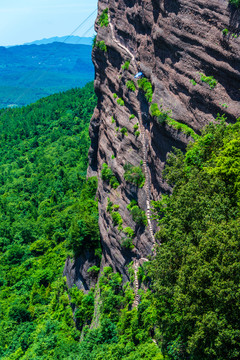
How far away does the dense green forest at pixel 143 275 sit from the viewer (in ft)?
51.3

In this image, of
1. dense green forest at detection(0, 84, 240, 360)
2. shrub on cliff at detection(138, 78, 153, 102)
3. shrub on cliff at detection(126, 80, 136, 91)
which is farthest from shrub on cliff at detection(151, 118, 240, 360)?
shrub on cliff at detection(126, 80, 136, 91)

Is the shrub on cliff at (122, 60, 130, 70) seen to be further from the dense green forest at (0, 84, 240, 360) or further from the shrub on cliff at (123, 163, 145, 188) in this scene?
the dense green forest at (0, 84, 240, 360)

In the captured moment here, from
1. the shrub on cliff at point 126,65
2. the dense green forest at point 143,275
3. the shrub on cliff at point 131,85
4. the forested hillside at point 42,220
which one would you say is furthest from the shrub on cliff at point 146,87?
the forested hillside at point 42,220

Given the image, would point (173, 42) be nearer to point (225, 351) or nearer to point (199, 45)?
point (199, 45)

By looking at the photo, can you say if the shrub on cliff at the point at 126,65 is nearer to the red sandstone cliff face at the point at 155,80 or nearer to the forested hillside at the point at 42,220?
the red sandstone cliff face at the point at 155,80

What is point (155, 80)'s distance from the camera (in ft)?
91.6

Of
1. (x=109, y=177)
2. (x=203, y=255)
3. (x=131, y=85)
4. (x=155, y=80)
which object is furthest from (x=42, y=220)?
(x=203, y=255)

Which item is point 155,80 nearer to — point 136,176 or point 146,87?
point 146,87

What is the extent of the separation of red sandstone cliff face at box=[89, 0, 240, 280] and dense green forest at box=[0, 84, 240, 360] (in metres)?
1.70

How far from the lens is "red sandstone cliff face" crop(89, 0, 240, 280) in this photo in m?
22.2

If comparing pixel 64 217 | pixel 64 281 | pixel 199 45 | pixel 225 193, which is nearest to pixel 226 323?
pixel 225 193

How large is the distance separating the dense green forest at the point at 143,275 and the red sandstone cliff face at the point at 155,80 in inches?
67.1

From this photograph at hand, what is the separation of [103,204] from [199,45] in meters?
15.7

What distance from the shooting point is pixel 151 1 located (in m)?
28.8
